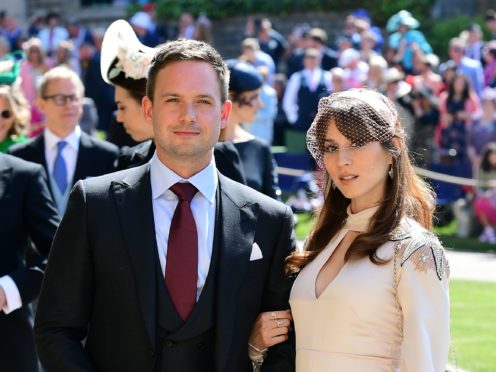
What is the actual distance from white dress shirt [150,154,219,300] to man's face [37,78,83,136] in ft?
10.7

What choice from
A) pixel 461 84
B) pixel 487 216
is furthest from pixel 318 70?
pixel 487 216

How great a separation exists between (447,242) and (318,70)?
513 cm

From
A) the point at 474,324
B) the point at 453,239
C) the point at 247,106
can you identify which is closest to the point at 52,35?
the point at 453,239

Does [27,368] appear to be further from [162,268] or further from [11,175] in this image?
[162,268]

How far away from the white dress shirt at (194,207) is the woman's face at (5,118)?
2616mm

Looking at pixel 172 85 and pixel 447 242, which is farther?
pixel 447 242

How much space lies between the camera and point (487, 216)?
14305 mm

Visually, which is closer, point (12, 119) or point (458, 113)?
point (12, 119)

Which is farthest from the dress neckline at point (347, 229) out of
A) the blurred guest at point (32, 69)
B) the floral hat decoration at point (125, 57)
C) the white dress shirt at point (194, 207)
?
the blurred guest at point (32, 69)

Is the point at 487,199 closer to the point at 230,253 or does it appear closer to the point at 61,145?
the point at 61,145

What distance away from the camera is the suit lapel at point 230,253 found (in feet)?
12.3

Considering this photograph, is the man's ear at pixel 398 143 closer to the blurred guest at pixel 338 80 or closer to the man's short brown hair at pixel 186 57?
the man's short brown hair at pixel 186 57

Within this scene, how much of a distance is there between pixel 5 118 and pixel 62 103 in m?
0.80

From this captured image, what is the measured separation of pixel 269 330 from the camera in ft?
12.7
